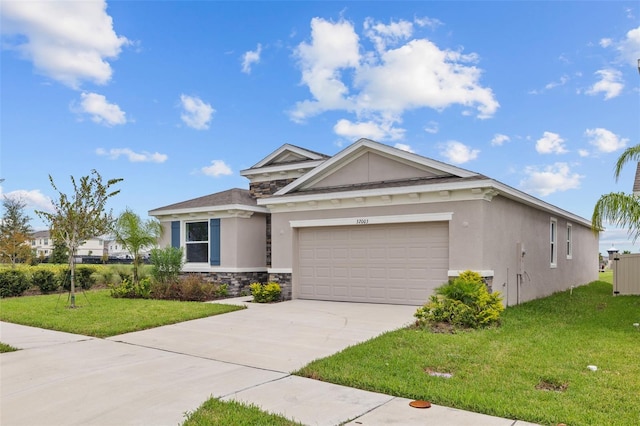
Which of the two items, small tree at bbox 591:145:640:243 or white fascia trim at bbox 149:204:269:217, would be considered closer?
small tree at bbox 591:145:640:243

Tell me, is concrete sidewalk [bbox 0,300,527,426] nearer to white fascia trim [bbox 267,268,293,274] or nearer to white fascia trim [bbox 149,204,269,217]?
white fascia trim [bbox 267,268,293,274]

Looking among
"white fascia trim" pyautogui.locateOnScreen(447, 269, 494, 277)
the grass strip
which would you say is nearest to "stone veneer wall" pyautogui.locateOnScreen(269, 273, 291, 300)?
"white fascia trim" pyautogui.locateOnScreen(447, 269, 494, 277)

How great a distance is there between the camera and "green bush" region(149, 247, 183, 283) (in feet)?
50.3

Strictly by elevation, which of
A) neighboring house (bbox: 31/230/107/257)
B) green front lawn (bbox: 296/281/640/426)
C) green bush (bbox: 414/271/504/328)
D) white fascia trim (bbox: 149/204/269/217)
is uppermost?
white fascia trim (bbox: 149/204/269/217)

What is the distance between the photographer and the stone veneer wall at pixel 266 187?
17.9m

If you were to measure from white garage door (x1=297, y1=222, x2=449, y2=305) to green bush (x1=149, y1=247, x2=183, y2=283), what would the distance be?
14.8 feet

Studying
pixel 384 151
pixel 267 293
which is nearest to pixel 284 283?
pixel 267 293

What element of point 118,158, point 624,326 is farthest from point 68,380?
point 118,158

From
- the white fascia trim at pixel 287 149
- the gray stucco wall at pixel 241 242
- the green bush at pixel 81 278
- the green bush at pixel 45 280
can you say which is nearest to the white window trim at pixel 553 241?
the white fascia trim at pixel 287 149

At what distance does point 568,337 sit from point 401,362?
3.68 m

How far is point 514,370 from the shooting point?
598cm

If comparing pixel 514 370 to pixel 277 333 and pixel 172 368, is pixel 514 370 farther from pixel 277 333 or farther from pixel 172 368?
pixel 172 368

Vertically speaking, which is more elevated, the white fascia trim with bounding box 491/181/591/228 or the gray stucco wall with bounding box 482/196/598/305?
the white fascia trim with bounding box 491/181/591/228

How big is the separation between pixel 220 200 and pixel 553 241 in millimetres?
12320
